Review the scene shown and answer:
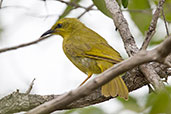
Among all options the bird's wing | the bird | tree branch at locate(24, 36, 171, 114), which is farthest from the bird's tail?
tree branch at locate(24, 36, 171, 114)

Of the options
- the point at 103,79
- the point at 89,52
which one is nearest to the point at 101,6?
the point at 89,52

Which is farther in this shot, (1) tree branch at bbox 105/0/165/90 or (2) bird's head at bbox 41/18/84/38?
(2) bird's head at bbox 41/18/84/38

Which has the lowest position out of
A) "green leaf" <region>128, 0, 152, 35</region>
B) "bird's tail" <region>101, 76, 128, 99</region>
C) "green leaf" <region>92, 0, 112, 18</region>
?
"bird's tail" <region>101, 76, 128, 99</region>

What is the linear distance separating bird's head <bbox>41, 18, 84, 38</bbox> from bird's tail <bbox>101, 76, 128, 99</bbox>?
188 centimetres

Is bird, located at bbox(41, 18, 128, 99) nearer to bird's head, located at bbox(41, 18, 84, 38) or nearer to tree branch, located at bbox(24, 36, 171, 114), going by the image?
bird's head, located at bbox(41, 18, 84, 38)

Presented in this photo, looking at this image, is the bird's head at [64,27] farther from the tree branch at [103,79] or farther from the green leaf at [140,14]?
the tree branch at [103,79]

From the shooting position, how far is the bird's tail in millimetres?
3548

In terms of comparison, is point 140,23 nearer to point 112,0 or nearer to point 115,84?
point 112,0

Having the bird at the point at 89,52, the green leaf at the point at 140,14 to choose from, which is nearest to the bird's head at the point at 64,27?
the bird at the point at 89,52

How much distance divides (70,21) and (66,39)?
20.6 inches

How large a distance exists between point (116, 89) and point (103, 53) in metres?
0.61

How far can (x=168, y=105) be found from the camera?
1327 millimetres

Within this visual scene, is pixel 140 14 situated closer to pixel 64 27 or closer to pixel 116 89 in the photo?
pixel 116 89

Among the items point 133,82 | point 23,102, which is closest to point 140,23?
point 133,82
